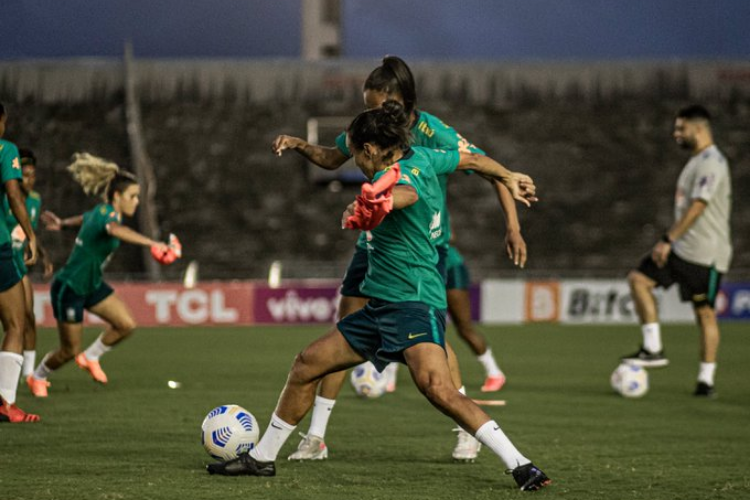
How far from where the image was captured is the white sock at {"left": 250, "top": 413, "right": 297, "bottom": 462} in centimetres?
592

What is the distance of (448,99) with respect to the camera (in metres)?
33.1

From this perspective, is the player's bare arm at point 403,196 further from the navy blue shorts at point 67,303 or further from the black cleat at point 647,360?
the black cleat at point 647,360

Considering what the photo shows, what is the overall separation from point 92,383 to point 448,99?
23.4m

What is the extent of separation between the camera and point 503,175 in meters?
5.90

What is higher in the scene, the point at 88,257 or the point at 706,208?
the point at 706,208

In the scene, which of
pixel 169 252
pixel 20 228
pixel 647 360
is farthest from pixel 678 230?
pixel 20 228

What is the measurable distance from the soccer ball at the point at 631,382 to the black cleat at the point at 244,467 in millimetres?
5058

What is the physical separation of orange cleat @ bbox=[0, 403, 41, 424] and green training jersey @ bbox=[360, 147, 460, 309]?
3.43 m

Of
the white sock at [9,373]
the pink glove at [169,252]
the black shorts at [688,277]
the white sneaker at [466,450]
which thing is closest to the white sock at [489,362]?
the black shorts at [688,277]

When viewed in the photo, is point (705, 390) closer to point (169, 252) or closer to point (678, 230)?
point (678, 230)

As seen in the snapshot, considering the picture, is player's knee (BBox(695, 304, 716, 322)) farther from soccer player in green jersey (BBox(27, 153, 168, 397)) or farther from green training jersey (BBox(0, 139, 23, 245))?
green training jersey (BBox(0, 139, 23, 245))

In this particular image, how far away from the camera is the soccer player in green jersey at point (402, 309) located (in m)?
5.47

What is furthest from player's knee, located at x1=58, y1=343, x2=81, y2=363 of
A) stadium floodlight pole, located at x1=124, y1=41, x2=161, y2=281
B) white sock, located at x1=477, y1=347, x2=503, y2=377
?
stadium floodlight pole, located at x1=124, y1=41, x2=161, y2=281

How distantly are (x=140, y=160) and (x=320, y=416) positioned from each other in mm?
26376
